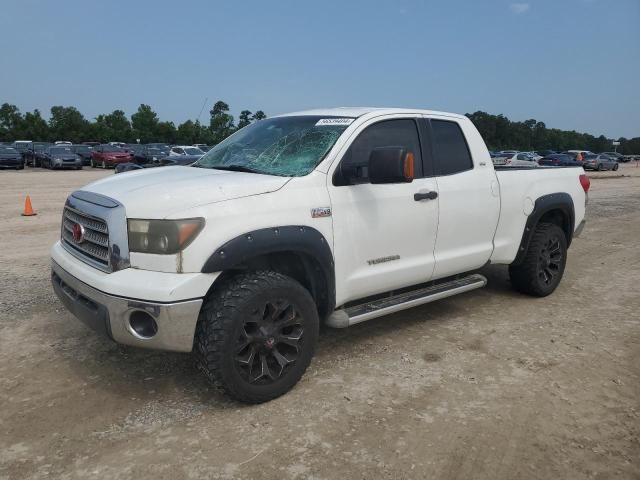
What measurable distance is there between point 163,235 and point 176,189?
335 millimetres

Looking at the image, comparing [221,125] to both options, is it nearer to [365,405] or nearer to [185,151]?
[185,151]

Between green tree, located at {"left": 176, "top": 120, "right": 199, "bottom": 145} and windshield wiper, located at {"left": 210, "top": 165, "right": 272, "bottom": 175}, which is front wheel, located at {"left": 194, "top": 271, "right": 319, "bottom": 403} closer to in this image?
windshield wiper, located at {"left": 210, "top": 165, "right": 272, "bottom": 175}

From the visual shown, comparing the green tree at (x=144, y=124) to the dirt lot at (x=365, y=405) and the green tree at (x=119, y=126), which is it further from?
the dirt lot at (x=365, y=405)

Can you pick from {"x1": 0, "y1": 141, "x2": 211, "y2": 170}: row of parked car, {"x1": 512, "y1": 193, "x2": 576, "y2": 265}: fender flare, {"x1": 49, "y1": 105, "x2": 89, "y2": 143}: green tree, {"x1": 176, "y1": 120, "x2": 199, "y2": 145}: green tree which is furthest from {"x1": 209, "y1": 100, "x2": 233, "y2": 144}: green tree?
{"x1": 512, "y1": 193, "x2": 576, "y2": 265}: fender flare

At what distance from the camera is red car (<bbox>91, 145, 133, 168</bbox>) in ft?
112

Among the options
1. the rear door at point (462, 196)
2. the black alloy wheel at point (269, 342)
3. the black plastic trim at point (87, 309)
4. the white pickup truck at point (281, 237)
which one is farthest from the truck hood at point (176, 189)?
the rear door at point (462, 196)

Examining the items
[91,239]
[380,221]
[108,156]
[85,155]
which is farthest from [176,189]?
[85,155]

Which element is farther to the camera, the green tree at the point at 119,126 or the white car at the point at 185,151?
the green tree at the point at 119,126

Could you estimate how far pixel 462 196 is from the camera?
14.8ft

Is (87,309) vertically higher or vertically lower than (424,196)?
lower

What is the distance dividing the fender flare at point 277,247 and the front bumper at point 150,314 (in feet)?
0.89

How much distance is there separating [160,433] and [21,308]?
285 centimetres

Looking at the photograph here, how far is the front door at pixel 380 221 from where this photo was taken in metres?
3.71

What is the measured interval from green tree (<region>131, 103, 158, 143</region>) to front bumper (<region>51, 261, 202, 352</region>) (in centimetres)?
7935
